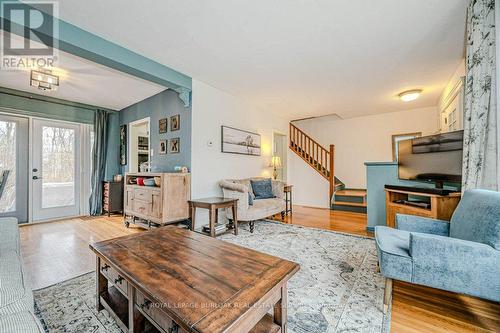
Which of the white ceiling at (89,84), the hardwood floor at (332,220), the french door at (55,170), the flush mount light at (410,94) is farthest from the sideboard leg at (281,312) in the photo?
the french door at (55,170)

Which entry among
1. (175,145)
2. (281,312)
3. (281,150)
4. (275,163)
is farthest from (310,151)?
(281,312)

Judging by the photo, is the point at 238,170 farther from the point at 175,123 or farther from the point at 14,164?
the point at 14,164

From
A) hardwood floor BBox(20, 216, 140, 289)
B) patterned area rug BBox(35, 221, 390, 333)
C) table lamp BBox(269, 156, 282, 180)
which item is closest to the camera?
patterned area rug BBox(35, 221, 390, 333)

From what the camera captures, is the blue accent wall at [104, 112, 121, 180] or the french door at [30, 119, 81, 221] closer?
the french door at [30, 119, 81, 221]

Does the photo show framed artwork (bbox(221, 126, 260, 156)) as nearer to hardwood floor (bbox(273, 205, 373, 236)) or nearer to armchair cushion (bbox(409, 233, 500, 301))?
hardwood floor (bbox(273, 205, 373, 236))

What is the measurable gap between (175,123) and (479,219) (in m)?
3.93

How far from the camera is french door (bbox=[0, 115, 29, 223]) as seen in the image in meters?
3.79

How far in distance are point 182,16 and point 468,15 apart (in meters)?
2.78

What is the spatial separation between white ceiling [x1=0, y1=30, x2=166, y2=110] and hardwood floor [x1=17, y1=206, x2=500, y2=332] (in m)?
2.52

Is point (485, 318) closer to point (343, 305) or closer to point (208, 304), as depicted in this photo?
point (343, 305)

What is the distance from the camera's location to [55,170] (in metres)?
4.38

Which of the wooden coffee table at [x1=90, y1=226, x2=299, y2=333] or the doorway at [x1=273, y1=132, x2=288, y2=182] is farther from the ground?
the doorway at [x1=273, y1=132, x2=288, y2=182]

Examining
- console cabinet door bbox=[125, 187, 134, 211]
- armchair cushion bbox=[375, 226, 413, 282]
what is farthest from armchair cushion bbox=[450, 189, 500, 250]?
console cabinet door bbox=[125, 187, 134, 211]

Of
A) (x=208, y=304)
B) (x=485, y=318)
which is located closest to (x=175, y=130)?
(x=208, y=304)
